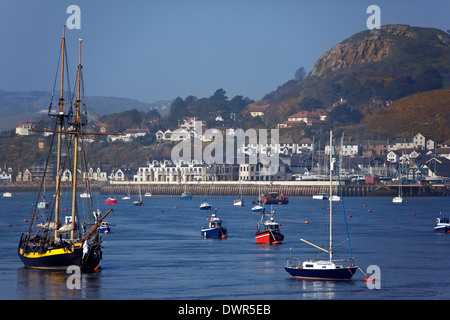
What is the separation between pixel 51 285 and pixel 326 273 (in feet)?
54.4

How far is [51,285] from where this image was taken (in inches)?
1937

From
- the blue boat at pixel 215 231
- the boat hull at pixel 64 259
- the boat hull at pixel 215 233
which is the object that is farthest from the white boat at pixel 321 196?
the boat hull at pixel 64 259

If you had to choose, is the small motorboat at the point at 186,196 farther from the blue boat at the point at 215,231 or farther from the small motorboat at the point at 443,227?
the blue boat at the point at 215,231

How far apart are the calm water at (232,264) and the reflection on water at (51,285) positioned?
6cm

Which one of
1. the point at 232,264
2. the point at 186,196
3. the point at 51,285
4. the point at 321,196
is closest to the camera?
the point at 51,285

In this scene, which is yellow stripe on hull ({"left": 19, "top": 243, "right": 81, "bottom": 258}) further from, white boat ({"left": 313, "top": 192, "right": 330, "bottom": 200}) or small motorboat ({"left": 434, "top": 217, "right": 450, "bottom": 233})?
white boat ({"left": 313, "top": 192, "right": 330, "bottom": 200})

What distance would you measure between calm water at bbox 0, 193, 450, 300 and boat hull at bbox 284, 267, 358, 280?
22.5 inches

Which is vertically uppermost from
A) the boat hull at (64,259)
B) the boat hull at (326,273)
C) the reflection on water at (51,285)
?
the boat hull at (64,259)

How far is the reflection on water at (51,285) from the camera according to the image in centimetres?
4597

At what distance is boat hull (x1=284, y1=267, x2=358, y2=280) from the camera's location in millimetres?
50656

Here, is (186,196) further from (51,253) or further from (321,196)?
(51,253)

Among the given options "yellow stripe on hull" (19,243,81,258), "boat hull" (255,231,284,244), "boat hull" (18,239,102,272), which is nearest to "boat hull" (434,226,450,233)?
"boat hull" (255,231,284,244)

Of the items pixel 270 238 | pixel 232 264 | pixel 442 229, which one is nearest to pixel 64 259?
pixel 232 264
